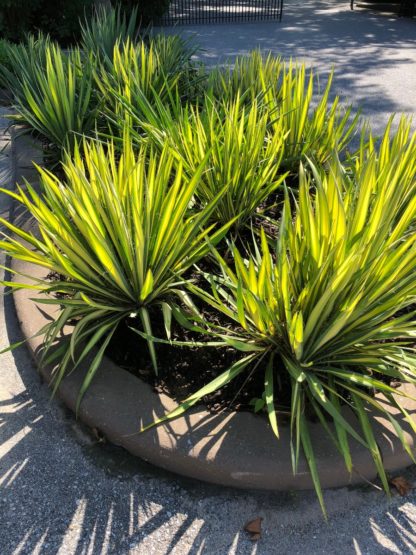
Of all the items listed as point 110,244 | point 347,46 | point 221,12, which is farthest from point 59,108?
point 221,12

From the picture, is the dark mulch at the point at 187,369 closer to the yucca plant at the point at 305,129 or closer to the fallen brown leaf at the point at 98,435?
the fallen brown leaf at the point at 98,435

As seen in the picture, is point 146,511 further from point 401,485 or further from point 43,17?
point 43,17

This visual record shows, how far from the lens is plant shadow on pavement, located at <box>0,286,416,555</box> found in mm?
1981

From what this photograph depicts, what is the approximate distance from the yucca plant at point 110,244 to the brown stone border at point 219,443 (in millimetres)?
188

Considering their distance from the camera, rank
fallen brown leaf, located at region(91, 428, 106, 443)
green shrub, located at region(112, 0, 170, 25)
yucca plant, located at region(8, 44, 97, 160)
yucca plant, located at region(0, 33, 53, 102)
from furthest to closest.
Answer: green shrub, located at region(112, 0, 170, 25) → yucca plant, located at region(0, 33, 53, 102) → yucca plant, located at region(8, 44, 97, 160) → fallen brown leaf, located at region(91, 428, 106, 443)

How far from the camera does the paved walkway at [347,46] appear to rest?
702cm

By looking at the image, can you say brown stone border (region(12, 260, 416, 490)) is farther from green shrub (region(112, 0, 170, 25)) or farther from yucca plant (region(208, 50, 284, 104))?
green shrub (region(112, 0, 170, 25))

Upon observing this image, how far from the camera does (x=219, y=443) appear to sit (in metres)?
2.17

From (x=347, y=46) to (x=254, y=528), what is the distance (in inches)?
394

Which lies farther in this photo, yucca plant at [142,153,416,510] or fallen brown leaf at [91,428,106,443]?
fallen brown leaf at [91,428,106,443]

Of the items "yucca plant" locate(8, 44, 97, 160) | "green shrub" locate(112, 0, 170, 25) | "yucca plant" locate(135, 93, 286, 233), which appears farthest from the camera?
"green shrub" locate(112, 0, 170, 25)

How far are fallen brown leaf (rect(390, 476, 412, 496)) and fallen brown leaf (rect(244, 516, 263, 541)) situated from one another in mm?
559

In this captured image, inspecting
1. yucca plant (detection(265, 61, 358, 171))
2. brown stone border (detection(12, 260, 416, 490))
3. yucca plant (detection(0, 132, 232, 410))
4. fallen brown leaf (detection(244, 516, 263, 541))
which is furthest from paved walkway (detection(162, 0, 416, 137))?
fallen brown leaf (detection(244, 516, 263, 541))

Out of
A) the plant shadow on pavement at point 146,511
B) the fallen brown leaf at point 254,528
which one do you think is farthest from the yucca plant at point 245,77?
the fallen brown leaf at point 254,528
